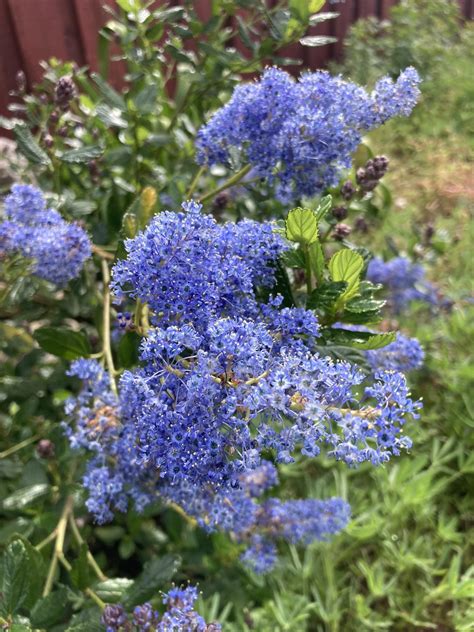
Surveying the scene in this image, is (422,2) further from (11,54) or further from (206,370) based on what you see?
(206,370)

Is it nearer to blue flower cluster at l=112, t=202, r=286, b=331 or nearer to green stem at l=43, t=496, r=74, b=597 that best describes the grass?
green stem at l=43, t=496, r=74, b=597

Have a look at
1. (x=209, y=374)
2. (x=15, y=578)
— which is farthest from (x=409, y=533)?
(x=209, y=374)

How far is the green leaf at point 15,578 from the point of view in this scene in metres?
1.07

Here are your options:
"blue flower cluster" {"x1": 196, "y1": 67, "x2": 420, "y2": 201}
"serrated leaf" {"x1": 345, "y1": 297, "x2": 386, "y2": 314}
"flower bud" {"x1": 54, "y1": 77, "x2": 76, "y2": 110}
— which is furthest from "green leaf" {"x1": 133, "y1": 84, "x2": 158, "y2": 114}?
"serrated leaf" {"x1": 345, "y1": 297, "x2": 386, "y2": 314}

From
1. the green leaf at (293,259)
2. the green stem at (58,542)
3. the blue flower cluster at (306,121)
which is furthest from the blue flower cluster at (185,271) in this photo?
the green stem at (58,542)

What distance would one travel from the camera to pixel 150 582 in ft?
3.90

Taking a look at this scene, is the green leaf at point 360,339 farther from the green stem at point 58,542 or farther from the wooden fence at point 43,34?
the wooden fence at point 43,34

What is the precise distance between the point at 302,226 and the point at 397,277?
116 cm

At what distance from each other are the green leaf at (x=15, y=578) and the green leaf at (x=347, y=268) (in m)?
0.81

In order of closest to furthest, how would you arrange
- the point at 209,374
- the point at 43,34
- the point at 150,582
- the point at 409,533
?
1. the point at 209,374
2. the point at 150,582
3. the point at 409,533
4. the point at 43,34

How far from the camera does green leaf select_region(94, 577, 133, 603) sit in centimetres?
121

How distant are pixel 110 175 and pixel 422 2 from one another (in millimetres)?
4507

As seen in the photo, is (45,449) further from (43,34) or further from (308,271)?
(43,34)

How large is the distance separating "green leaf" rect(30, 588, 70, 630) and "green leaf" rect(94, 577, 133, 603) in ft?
0.29
